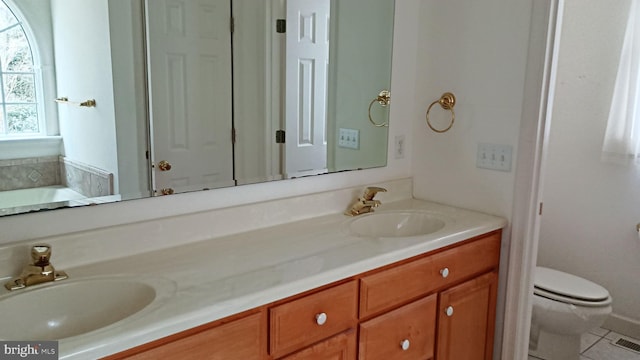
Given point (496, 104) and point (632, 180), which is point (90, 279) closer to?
point (496, 104)

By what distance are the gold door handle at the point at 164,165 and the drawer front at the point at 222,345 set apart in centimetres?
59

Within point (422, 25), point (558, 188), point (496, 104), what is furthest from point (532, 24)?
point (558, 188)

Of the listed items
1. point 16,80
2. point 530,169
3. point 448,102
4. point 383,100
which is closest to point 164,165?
point 16,80

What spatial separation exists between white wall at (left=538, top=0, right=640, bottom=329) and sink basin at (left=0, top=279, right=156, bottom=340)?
2580 mm

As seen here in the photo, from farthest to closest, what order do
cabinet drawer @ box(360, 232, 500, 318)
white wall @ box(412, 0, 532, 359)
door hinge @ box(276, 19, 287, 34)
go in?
white wall @ box(412, 0, 532, 359), door hinge @ box(276, 19, 287, 34), cabinet drawer @ box(360, 232, 500, 318)

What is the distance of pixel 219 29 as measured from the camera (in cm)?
169

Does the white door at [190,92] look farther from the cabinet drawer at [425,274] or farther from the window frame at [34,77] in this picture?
the cabinet drawer at [425,274]

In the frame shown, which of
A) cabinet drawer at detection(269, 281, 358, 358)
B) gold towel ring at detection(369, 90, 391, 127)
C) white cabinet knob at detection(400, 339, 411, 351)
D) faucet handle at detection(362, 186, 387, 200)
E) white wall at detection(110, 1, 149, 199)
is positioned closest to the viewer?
cabinet drawer at detection(269, 281, 358, 358)

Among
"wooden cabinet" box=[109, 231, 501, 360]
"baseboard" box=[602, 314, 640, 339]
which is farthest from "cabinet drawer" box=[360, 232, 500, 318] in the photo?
"baseboard" box=[602, 314, 640, 339]

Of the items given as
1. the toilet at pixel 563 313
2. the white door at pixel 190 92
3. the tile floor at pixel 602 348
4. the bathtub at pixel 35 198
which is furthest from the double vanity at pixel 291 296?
the tile floor at pixel 602 348

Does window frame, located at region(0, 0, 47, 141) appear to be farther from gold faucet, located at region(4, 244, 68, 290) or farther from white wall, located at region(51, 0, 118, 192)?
gold faucet, located at region(4, 244, 68, 290)

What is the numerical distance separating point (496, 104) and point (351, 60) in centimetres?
61

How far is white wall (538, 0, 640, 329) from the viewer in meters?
2.84

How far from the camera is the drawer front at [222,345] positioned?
112 centimetres
